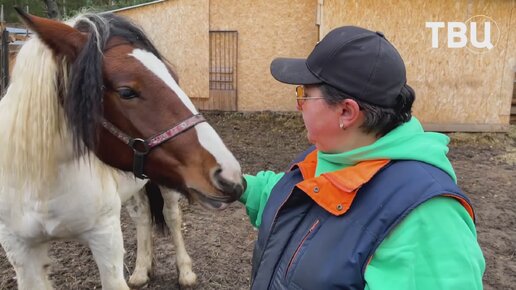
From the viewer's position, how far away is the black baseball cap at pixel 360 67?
1147 mm

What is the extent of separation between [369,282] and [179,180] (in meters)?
0.77

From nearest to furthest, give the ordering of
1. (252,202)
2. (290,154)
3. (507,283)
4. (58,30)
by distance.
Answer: (58,30) < (252,202) < (507,283) < (290,154)

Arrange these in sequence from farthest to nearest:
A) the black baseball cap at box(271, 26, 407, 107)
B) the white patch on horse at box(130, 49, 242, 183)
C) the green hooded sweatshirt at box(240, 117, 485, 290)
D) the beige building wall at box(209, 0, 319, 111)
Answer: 1. the beige building wall at box(209, 0, 319, 111)
2. the white patch on horse at box(130, 49, 242, 183)
3. the black baseball cap at box(271, 26, 407, 107)
4. the green hooded sweatshirt at box(240, 117, 485, 290)

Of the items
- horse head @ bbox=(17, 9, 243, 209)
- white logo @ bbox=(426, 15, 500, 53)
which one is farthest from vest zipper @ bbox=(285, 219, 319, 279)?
white logo @ bbox=(426, 15, 500, 53)

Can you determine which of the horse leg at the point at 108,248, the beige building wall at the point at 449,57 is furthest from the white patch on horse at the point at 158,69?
the beige building wall at the point at 449,57

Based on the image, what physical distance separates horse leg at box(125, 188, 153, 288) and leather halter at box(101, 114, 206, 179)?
1879mm

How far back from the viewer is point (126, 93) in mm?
1546

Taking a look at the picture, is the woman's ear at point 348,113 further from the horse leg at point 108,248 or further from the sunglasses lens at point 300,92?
the horse leg at point 108,248

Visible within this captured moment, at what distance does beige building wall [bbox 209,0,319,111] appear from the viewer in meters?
10.1

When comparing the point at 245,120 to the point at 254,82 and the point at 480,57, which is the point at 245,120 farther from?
the point at 480,57

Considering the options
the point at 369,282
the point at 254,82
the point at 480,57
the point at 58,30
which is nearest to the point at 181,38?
the point at 254,82

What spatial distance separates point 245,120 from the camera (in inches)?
385

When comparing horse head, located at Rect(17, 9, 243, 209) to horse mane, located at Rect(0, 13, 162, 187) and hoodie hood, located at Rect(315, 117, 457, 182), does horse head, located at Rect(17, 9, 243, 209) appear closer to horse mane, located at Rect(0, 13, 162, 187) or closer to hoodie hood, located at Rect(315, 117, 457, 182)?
horse mane, located at Rect(0, 13, 162, 187)

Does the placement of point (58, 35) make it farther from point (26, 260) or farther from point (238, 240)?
point (238, 240)
